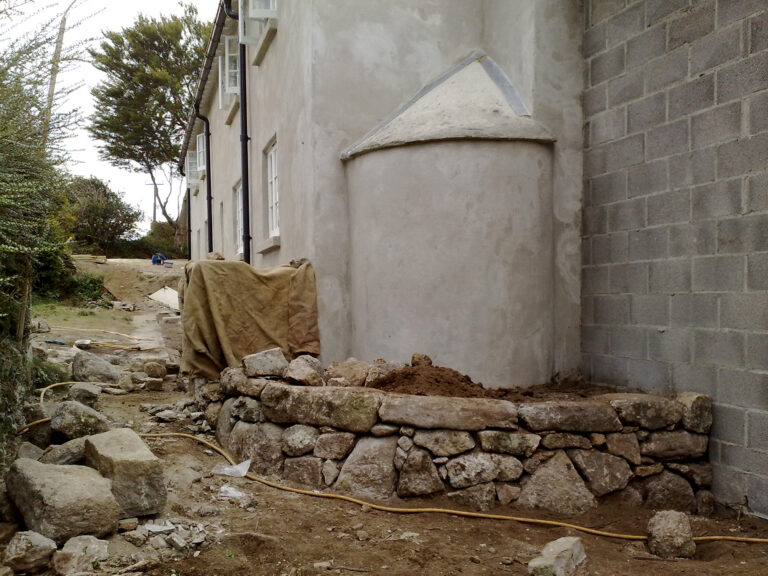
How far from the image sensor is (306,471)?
4773 millimetres

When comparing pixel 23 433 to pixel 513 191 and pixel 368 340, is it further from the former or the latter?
pixel 513 191

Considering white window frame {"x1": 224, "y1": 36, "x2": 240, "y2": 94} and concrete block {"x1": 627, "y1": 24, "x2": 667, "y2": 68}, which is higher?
white window frame {"x1": 224, "y1": 36, "x2": 240, "y2": 94}

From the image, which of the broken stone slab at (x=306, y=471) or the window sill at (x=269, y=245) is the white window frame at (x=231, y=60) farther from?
the broken stone slab at (x=306, y=471)

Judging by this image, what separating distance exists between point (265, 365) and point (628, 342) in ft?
10.5

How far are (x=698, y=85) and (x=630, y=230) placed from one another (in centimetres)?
128

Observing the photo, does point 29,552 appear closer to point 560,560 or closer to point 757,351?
point 560,560

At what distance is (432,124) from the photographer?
5.89 metres

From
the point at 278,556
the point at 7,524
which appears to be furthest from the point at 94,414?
the point at 278,556

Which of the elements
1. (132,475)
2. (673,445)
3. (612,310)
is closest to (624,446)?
(673,445)

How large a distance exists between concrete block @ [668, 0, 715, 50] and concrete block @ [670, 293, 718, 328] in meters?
2.00

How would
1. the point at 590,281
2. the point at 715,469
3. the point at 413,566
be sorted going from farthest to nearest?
1. the point at 590,281
2. the point at 715,469
3. the point at 413,566

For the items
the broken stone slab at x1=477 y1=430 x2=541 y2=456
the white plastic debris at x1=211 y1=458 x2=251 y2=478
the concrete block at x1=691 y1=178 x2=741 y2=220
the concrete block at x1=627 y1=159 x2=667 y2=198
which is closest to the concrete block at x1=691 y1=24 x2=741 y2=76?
the concrete block at x1=627 y1=159 x2=667 y2=198

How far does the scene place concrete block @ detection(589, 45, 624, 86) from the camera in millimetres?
5668

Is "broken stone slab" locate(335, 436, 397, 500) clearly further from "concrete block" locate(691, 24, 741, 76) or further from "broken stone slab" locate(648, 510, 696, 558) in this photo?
"concrete block" locate(691, 24, 741, 76)
